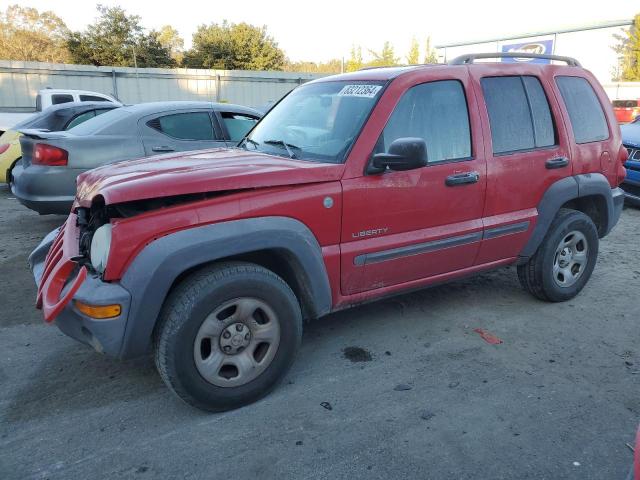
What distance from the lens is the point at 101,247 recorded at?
2684 mm

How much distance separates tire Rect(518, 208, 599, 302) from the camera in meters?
4.25

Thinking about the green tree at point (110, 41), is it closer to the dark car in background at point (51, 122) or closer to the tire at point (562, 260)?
the dark car in background at point (51, 122)

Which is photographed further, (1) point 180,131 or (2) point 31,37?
(2) point 31,37

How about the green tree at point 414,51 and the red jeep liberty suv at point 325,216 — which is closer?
the red jeep liberty suv at point 325,216

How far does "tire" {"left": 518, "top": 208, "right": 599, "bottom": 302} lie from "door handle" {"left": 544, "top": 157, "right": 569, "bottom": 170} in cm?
43

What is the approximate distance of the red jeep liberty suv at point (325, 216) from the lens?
266 cm

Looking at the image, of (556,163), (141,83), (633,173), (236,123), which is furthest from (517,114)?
(141,83)

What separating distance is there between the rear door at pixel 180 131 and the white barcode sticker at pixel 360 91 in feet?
9.95

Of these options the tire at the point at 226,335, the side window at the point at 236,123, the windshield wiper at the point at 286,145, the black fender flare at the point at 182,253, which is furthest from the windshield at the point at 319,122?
the side window at the point at 236,123

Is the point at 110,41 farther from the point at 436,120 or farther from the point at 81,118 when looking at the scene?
the point at 436,120

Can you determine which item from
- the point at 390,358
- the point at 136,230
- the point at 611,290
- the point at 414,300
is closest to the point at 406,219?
the point at 390,358

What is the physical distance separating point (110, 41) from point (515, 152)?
4637cm

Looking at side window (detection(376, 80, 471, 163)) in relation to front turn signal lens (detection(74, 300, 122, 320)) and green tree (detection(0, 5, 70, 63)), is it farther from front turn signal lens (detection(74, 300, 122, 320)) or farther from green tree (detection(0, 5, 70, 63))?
green tree (detection(0, 5, 70, 63))

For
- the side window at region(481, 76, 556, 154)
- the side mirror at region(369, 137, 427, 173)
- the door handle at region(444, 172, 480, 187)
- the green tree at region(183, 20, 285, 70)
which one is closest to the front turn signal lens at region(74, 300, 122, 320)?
the side mirror at region(369, 137, 427, 173)
